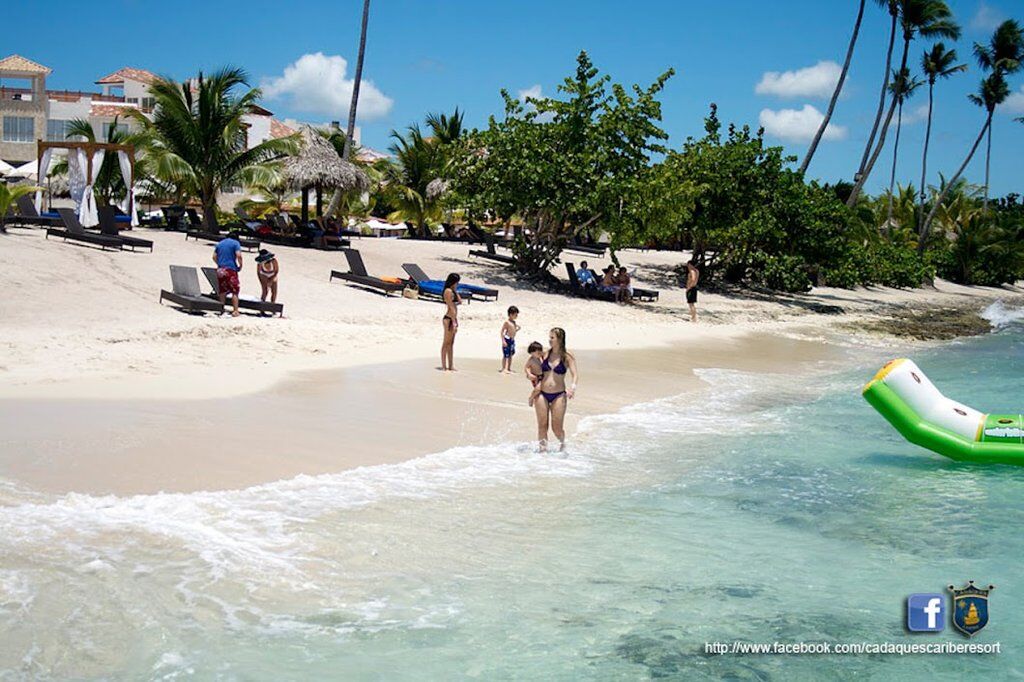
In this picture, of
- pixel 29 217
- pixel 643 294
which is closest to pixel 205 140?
pixel 29 217

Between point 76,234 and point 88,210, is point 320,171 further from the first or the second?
point 76,234

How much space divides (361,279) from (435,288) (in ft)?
5.15

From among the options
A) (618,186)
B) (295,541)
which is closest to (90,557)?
(295,541)

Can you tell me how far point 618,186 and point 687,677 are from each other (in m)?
19.4

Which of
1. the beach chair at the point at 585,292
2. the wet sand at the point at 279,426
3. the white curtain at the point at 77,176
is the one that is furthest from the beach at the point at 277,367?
the white curtain at the point at 77,176

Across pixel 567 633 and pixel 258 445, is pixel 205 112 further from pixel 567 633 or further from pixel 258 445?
pixel 567 633

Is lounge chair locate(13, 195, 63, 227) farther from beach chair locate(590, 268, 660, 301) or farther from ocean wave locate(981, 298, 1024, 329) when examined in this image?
ocean wave locate(981, 298, 1024, 329)

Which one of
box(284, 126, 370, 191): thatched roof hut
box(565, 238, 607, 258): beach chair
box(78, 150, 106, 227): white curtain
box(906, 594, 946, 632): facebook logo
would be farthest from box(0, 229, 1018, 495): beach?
box(565, 238, 607, 258): beach chair

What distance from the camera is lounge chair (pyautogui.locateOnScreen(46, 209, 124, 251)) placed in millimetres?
20938

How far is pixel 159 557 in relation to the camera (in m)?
6.15

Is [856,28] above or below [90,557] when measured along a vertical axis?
above

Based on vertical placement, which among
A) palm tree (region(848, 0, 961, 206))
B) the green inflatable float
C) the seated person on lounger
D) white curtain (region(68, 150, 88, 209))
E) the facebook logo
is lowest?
the facebook logo

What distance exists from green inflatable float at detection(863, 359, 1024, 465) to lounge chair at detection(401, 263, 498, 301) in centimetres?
1244

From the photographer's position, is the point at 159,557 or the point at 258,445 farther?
the point at 258,445
